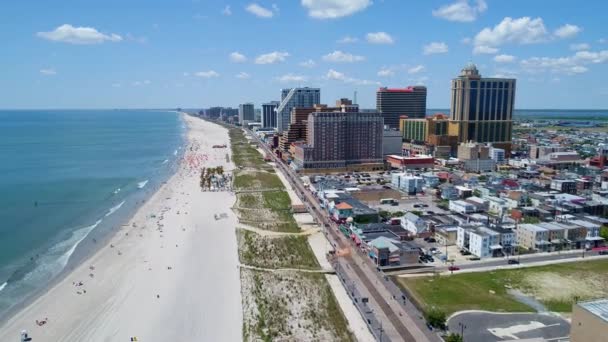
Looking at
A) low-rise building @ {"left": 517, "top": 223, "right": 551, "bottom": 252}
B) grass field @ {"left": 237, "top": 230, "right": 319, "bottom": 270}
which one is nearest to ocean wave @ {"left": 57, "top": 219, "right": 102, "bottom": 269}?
grass field @ {"left": 237, "top": 230, "right": 319, "bottom": 270}

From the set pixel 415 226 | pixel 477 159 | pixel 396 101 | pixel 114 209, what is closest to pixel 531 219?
pixel 415 226

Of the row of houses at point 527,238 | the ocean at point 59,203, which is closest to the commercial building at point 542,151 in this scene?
the row of houses at point 527,238

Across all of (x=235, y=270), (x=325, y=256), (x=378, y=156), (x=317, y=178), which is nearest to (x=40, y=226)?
(x=235, y=270)

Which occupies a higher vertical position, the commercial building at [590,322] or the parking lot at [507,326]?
the commercial building at [590,322]

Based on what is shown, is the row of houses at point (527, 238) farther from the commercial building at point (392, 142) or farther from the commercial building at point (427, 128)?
the commercial building at point (427, 128)

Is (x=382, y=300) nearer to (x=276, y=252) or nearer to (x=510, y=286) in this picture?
(x=510, y=286)

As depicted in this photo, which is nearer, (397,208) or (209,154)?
(397,208)

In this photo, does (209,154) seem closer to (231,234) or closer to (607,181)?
(231,234)
